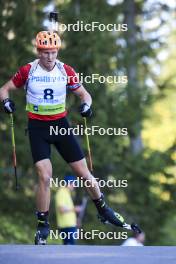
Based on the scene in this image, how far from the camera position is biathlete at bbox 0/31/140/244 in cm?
841

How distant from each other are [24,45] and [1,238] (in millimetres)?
3620

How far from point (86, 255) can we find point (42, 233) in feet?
5.95

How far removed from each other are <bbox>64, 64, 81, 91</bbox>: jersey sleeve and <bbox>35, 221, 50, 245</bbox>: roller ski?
1360 mm

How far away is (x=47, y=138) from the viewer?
8539 mm

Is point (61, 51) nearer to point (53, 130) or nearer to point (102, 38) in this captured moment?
point (102, 38)

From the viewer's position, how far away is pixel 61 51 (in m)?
16.8

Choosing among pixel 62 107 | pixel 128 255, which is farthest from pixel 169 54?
pixel 128 255

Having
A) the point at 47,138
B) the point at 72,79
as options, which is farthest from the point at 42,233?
the point at 72,79

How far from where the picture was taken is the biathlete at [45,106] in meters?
8.41

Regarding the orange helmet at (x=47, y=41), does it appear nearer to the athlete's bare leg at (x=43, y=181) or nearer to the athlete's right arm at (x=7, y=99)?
the athlete's right arm at (x=7, y=99)

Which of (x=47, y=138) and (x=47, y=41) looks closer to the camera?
(x=47, y=41)

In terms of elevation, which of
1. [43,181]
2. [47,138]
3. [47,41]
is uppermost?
[47,41]

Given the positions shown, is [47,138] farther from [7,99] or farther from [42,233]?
[42,233]

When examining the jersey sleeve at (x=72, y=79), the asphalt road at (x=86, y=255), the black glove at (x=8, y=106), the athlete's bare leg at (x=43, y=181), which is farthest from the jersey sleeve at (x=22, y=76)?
the asphalt road at (x=86, y=255)
